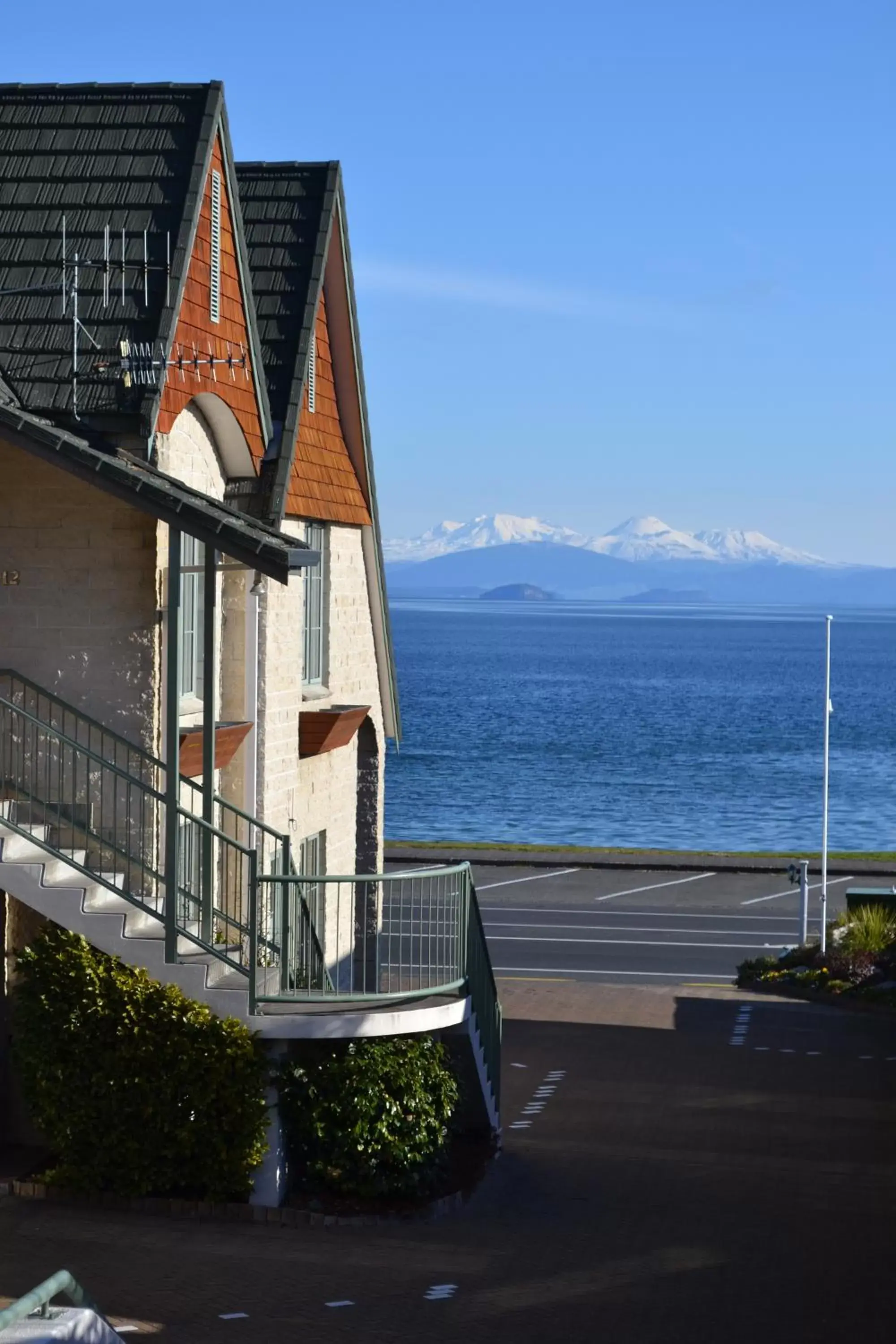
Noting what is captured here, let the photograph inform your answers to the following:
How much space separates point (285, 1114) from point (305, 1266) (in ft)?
4.63

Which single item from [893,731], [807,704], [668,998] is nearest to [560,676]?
[807,704]

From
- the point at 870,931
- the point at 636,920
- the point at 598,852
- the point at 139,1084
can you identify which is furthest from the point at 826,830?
the point at 139,1084

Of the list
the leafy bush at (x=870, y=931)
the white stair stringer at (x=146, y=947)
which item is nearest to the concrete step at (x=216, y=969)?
the white stair stringer at (x=146, y=947)

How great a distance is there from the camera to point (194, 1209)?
1282cm

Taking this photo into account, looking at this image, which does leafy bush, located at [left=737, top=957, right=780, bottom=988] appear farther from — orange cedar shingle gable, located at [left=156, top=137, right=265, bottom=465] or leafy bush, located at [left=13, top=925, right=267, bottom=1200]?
leafy bush, located at [left=13, top=925, right=267, bottom=1200]

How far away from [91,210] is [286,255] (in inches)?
154

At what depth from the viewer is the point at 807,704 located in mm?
143125

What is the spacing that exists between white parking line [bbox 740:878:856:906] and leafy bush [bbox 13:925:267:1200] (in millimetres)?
27249

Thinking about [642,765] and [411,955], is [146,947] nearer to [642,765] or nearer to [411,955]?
[411,955]

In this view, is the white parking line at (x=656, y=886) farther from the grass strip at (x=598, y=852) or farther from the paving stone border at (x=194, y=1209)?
the paving stone border at (x=194, y=1209)

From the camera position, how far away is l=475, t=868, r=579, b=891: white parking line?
41.1 meters

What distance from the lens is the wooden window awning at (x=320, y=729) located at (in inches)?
751

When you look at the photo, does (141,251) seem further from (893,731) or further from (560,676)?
(560,676)

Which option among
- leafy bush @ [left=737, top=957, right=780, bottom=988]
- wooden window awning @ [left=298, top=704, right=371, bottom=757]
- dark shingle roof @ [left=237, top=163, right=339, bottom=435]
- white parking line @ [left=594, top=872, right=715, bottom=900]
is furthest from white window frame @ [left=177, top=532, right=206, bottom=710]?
white parking line @ [left=594, top=872, right=715, bottom=900]
